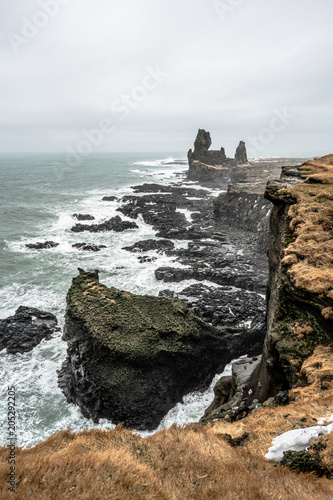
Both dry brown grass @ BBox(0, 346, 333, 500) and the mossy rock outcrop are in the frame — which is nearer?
dry brown grass @ BBox(0, 346, 333, 500)

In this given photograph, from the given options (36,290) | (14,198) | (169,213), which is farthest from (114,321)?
(14,198)

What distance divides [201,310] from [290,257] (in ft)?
32.4

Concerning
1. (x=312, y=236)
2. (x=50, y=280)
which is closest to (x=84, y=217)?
(x=50, y=280)

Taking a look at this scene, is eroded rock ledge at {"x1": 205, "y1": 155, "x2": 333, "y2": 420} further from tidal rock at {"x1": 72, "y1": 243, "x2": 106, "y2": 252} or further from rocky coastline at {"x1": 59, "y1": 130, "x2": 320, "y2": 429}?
tidal rock at {"x1": 72, "y1": 243, "x2": 106, "y2": 252}

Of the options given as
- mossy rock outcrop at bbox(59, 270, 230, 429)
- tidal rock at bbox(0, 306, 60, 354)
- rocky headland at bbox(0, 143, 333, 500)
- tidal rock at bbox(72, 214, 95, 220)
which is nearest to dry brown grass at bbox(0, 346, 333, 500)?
rocky headland at bbox(0, 143, 333, 500)

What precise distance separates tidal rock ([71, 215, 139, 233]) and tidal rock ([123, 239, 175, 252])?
26.8 ft

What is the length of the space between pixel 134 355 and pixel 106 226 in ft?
103

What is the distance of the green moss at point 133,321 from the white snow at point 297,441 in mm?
7817

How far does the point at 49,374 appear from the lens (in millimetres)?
15805

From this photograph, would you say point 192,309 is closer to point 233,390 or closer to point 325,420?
point 233,390

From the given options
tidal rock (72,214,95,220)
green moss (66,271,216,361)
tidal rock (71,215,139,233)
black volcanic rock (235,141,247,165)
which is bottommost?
tidal rock (71,215,139,233)

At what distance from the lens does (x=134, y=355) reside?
13.0 meters

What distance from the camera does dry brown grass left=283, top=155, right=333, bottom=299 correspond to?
8.93 meters

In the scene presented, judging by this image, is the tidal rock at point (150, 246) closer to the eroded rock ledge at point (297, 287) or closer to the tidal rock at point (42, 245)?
the tidal rock at point (42, 245)
